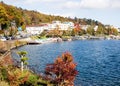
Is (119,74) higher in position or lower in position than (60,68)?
lower

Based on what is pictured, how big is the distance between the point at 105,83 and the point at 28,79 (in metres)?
18.2

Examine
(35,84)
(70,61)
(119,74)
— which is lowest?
Answer: (119,74)

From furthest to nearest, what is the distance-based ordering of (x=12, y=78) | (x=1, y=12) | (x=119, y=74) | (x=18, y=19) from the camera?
(x=18, y=19) → (x=1, y=12) → (x=119, y=74) → (x=12, y=78)

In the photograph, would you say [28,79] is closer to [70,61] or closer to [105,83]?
[70,61]

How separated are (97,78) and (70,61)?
20988 mm

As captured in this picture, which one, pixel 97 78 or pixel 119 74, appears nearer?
pixel 97 78

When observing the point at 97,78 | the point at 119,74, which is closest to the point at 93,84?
the point at 97,78

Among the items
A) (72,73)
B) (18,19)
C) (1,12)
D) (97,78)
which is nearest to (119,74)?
(97,78)

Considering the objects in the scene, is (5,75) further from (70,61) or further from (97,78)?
(97,78)

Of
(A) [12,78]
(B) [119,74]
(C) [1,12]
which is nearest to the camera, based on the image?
(A) [12,78]

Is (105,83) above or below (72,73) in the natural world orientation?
below

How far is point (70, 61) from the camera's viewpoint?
35312mm

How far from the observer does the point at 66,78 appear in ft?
115

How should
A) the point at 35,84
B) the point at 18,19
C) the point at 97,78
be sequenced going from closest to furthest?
the point at 35,84 → the point at 97,78 → the point at 18,19
